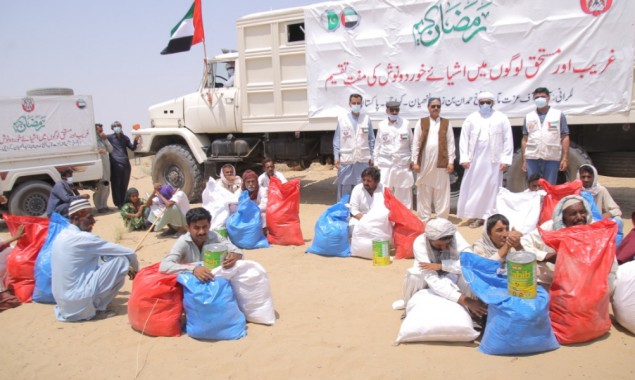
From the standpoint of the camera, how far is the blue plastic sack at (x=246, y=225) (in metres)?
5.99

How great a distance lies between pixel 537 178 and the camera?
555cm

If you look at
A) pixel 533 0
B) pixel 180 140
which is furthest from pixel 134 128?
pixel 533 0

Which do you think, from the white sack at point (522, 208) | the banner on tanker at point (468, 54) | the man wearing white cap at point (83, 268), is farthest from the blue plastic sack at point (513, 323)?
the banner on tanker at point (468, 54)

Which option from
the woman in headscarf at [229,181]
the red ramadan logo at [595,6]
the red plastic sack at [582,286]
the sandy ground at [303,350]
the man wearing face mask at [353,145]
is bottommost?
the sandy ground at [303,350]

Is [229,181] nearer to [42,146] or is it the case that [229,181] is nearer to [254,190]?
[254,190]

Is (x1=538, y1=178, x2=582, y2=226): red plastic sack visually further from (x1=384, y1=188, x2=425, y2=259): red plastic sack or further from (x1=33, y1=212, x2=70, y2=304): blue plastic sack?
(x1=33, y1=212, x2=70, y2=304): blue plastic sack

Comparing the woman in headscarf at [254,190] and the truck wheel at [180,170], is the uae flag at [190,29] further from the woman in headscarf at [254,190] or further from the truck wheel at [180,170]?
the woman in headscarf at [254,190]

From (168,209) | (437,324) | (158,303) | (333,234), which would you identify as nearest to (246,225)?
(333,234)

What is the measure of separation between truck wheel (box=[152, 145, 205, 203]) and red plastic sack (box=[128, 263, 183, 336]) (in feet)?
18.9

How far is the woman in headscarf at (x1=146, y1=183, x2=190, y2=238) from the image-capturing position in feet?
22.2

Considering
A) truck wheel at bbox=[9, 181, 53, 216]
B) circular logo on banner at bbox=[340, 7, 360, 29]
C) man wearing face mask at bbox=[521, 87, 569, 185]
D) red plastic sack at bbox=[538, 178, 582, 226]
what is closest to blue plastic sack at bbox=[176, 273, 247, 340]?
red plastic sack at bbox=[538, 178, 582, 226]

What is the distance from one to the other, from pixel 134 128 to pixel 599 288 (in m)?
8.80

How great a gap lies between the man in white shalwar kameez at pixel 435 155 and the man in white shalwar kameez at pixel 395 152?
0.39ft

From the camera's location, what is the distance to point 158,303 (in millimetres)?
3631
